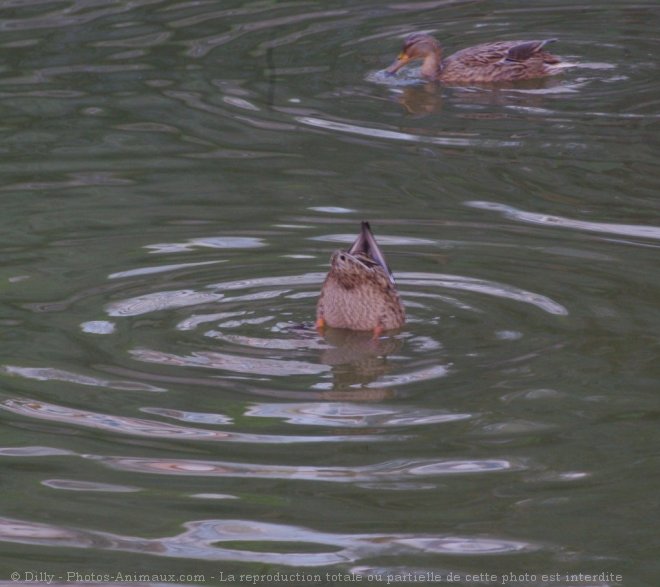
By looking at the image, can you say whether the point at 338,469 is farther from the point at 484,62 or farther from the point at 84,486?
the point at 484,62

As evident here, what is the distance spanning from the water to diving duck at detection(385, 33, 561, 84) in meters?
0.22

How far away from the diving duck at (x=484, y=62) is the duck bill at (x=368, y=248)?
239 inches

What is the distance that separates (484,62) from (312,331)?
21.9ft

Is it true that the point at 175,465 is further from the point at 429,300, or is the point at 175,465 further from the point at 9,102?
the point at 9,102

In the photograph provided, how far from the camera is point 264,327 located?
24.8 feet

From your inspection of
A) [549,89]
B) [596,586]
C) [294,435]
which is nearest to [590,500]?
[596,586]

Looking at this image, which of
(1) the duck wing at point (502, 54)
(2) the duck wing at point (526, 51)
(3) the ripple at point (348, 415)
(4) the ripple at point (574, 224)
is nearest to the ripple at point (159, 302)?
(3) the ripple at point (348, 415)

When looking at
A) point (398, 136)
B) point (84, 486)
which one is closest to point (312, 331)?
point (84, 486)

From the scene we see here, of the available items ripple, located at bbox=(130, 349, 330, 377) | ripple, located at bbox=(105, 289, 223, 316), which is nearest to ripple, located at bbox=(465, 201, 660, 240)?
ripple, located at bbox=(105, 289, 223, 316)

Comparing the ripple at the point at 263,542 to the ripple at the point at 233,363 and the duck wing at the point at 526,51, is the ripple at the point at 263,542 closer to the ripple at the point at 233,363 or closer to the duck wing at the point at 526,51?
the ripple at the point at 233,363

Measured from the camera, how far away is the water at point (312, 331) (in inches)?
210

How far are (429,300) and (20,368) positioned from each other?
228cm

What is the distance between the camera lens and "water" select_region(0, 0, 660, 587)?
210 inches

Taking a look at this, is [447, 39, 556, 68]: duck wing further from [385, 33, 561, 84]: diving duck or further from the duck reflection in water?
the duck reflection in water
